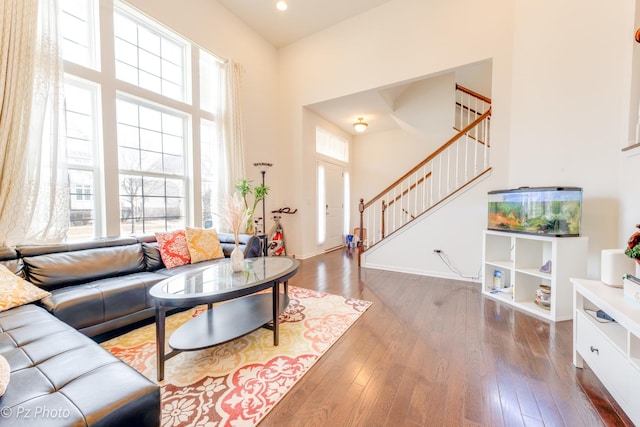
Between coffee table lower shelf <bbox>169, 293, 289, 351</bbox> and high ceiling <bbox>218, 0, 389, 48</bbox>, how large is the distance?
4.47 metres

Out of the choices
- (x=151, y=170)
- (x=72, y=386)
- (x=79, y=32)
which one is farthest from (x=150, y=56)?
(x=72, y=386)

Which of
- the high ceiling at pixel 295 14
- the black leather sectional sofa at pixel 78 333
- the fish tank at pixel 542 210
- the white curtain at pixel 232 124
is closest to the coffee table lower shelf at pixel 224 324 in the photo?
the black leather sectional sofa at pixel 78 333

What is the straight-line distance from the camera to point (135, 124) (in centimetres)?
313

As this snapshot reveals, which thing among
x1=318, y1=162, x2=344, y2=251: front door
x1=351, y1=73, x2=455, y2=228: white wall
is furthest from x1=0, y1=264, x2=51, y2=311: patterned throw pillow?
x1=351, y1=73, x2=455, y2=228: white wall

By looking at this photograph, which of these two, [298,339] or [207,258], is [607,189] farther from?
[207,258]

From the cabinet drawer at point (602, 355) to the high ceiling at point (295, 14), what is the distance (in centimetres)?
478

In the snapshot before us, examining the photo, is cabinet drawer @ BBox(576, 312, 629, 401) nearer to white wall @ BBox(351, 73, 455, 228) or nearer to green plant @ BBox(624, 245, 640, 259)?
green plant @ BBox(624, 245, 640, 259)

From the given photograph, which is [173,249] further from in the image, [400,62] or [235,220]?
[400,62]

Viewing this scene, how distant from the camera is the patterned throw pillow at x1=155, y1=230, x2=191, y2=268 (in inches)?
106

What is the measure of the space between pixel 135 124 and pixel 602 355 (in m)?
4.73

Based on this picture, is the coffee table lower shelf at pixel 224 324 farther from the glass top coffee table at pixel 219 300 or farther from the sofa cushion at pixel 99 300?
the sofa cushion at pixel 99 300

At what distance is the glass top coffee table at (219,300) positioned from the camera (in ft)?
4.98

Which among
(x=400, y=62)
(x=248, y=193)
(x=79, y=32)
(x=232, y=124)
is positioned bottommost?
(x=248, y=193)

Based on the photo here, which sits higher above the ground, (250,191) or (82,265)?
(250,191)
